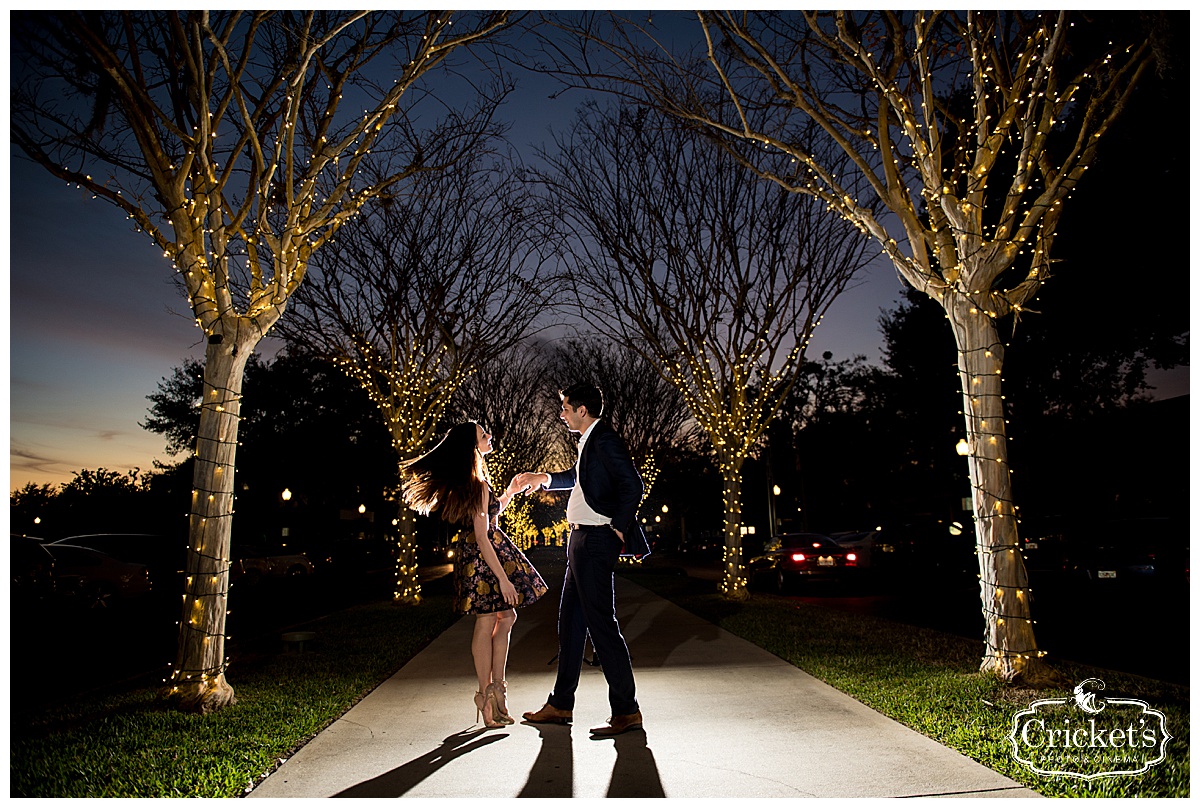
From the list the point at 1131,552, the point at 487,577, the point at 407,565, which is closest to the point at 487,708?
the point at 487,577

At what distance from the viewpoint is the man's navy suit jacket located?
4.75 m

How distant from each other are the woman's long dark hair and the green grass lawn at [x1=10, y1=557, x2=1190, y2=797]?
1.52 m

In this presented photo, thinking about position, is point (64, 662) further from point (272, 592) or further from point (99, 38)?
point (272, 592)

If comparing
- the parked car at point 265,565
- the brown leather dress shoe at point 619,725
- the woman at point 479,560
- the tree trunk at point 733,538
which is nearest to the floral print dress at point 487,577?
the woman at point 479,560

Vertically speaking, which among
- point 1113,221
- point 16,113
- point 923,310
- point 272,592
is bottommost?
point 272,592

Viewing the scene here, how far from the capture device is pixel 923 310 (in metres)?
28.1

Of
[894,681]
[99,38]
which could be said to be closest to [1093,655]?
[894,681]

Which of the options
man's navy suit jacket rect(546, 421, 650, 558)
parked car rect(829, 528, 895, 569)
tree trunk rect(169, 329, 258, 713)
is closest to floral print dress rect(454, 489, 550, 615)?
man's navy suit jacket rect(546, 421, 650, 558)

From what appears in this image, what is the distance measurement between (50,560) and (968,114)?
19.0 metres

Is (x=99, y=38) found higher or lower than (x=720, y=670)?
higher

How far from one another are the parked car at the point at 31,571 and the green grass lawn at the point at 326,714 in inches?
289

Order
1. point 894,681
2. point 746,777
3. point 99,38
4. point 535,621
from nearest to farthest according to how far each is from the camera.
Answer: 1. point 746,777
2. point 99,38
3. point 894,681
4. point 535,621

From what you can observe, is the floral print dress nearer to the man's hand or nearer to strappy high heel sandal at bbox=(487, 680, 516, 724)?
the man's hand

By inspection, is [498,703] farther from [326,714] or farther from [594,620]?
[326,714]
